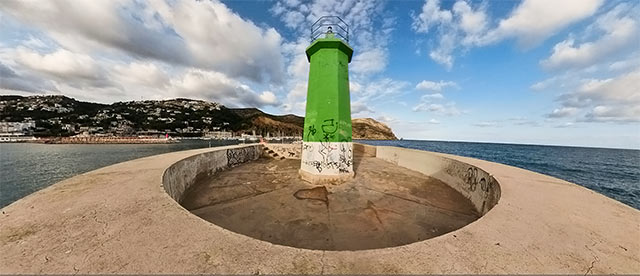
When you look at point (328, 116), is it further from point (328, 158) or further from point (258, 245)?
point (258, 245)

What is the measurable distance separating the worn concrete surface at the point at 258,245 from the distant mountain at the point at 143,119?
110 metres

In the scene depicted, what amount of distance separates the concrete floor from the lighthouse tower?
0.79 meters

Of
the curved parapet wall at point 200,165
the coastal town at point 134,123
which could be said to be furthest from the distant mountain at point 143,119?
the curved parapet wall at point 200,165

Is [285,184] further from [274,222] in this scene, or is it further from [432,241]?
[432,241]

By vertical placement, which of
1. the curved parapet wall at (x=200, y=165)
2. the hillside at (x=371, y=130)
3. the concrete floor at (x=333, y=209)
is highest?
the hillside at (x=371, y=130)

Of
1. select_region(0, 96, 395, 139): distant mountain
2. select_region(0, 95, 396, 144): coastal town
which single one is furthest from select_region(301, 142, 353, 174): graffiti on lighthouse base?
select_region(0, 96, 395, 139): distant mountain

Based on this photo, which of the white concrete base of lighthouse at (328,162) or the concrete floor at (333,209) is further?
the white concrete base of lighthouse at (328,162)

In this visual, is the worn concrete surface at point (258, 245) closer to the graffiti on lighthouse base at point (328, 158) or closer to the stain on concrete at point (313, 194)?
the stain on concrete at point (313, 194)

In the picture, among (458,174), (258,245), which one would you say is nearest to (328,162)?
(458,174)

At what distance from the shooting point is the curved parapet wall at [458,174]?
20.4 feet

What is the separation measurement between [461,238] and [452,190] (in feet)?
21.8

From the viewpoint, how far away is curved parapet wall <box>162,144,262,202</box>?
6.63 m

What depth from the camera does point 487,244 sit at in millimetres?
2568

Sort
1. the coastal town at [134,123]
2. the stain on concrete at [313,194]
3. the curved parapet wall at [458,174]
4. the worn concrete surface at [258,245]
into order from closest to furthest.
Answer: the worn concrete surface at [258,245]
the curved parapet wall at [458,174]
the stain on concrete at [313,194]
the coastal town at [134,123]
